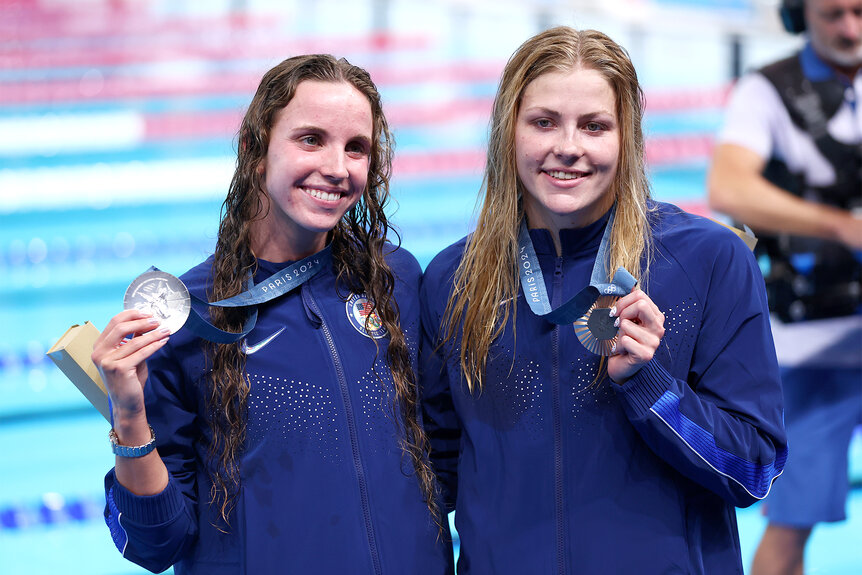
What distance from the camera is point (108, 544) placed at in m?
3.52

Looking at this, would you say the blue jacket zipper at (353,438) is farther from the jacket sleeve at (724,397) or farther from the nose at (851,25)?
the nose at (851,25)

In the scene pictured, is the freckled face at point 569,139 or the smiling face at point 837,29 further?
the smiling face at point 837,29

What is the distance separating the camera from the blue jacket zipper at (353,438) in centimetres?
154

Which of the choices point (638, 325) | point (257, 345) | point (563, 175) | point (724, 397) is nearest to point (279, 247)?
point (257, 345)

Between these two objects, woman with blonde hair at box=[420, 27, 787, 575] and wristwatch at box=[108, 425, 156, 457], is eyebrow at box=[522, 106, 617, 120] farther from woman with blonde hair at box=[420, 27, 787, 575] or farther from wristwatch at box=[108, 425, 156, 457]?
wristwatch at box=[108, 425, 156, 457]

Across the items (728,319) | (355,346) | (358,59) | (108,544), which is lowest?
(108,544)

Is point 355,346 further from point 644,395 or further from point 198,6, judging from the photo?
point 198,6

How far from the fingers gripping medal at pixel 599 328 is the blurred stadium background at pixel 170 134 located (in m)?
2.46

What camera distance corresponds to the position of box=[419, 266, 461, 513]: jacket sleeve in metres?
1.71

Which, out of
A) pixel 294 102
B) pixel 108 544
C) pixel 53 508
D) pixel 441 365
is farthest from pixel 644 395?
pixel 53 508

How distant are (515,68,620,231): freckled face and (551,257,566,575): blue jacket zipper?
140 mm

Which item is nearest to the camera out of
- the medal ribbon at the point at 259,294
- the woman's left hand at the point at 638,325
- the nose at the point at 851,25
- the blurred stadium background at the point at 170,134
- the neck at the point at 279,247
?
the woman's left hand at the point at 638,325

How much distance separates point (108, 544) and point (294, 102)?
2532 mm

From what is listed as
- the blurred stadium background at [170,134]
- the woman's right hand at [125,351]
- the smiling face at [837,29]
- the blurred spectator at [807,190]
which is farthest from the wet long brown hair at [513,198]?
the blurred stadium background at [170,134]
